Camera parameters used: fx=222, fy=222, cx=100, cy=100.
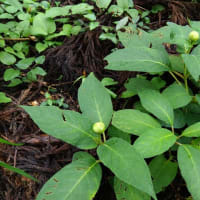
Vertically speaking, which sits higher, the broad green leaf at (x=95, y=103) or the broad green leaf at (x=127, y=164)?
the broad green leaf at (x=95, y=103)

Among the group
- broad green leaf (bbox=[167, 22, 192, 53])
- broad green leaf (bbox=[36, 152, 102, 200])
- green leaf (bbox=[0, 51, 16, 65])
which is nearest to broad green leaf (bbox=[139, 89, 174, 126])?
broad green leaf (bbox=[167, 22, 192, 53])

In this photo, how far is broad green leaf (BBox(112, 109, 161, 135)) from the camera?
1213mm

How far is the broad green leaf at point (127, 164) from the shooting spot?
912 mm

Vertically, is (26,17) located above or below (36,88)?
above

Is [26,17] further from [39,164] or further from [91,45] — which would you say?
[39,164]

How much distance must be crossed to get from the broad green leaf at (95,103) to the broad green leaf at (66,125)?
54 millimetres

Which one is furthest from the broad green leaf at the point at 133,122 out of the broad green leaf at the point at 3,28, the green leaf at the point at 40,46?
the broad green leaf at the point at 3,28

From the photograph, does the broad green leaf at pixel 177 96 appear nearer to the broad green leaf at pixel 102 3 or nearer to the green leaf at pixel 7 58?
the broad green leaf at pixel 102 3

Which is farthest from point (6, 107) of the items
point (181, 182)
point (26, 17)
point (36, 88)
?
point (181, 182)

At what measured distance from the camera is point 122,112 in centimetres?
128

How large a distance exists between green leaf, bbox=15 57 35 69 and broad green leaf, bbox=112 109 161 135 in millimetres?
1075

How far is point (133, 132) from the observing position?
47.3 inches

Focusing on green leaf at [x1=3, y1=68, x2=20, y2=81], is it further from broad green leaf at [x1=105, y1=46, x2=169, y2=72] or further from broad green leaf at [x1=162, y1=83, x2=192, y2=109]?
broad green leaf at [x1=162, y1=83, x2=192, y2=109]

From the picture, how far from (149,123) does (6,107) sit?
1131 mm
